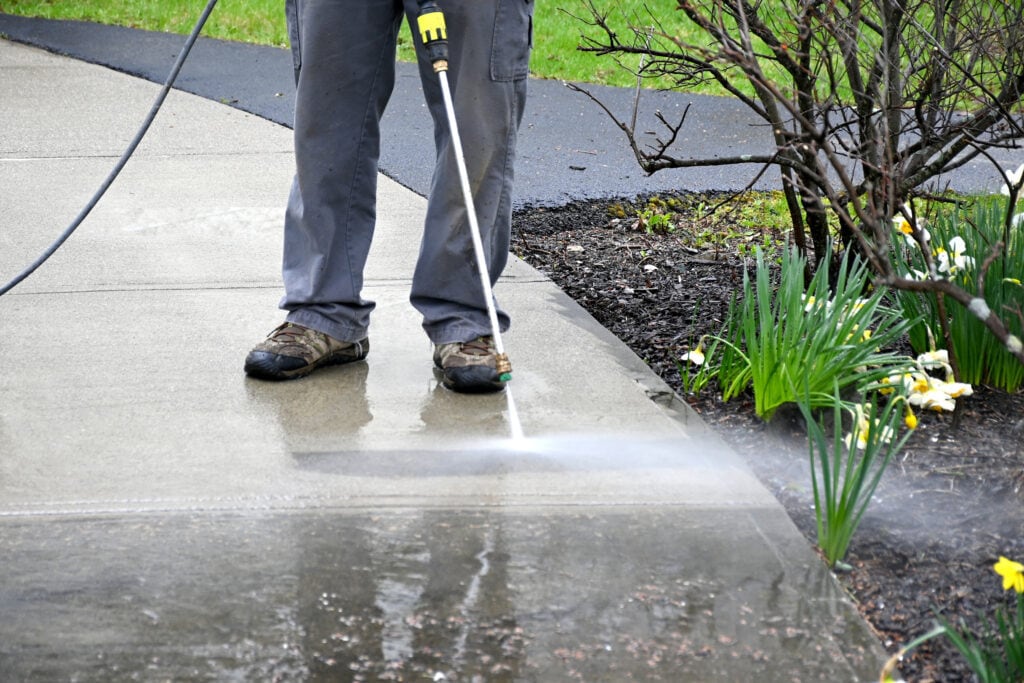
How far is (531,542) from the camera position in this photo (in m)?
2.53

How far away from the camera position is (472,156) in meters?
3.32

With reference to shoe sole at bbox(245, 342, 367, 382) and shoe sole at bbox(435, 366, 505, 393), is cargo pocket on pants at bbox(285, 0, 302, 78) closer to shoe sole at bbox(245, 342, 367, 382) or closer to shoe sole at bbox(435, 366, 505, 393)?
shoe sole at bbox(245, 342, 367, 382)

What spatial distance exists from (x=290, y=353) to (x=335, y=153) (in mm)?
553

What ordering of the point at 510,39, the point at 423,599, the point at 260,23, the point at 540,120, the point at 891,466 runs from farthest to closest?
the point at 260,23, the point at 540,120, the point at 510,39, the point at 891,466, the point at 423,599

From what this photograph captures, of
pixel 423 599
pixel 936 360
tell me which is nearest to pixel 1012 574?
pixel 423 599

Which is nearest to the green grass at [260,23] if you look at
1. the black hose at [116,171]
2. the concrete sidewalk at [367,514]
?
the concrete sidewalk at [367,514]

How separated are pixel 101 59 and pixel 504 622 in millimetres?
7263

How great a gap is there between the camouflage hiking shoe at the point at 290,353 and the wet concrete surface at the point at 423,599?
79cm

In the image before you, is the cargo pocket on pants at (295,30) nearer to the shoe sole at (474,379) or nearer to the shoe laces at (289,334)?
the shoe laces at (289,334)

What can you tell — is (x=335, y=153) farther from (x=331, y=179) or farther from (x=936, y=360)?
(x=936, y=360)

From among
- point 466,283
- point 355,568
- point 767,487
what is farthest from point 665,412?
point 355,568

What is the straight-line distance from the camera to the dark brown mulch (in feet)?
7.65

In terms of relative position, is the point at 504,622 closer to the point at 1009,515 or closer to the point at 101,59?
the point at 1009,515

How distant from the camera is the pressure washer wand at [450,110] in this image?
3076 mm
